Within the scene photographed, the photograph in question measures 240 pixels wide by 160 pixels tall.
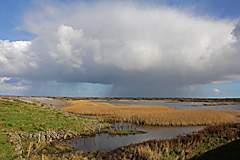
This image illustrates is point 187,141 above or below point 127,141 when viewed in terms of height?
above

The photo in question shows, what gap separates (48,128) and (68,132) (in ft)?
8.78

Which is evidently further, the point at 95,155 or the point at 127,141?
the point at 127,141

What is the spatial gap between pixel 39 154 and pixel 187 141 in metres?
14.0

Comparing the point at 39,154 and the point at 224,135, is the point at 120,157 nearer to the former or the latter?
the point at 39,154

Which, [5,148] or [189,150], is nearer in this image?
[189,150]

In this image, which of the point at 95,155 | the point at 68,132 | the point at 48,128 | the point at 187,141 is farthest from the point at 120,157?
the point at 48,128

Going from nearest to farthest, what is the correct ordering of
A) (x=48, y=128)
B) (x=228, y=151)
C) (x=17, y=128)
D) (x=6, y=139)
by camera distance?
1. (x=228, y=151)
2. (x=6, y=139)
3. (x=17, y=128)
4. (x=48, y=128)

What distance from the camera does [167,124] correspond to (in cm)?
3141

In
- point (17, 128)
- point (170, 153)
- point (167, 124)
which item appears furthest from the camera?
point (167, 124)

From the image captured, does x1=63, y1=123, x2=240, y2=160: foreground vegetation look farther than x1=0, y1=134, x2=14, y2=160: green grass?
No

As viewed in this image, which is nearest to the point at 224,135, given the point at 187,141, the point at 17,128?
the point at 187,141

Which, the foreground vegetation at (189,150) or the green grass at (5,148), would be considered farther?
the green grass at (5,148)

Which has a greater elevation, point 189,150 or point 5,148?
point 189,150

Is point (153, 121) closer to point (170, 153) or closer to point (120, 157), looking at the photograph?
point (170, 153)
